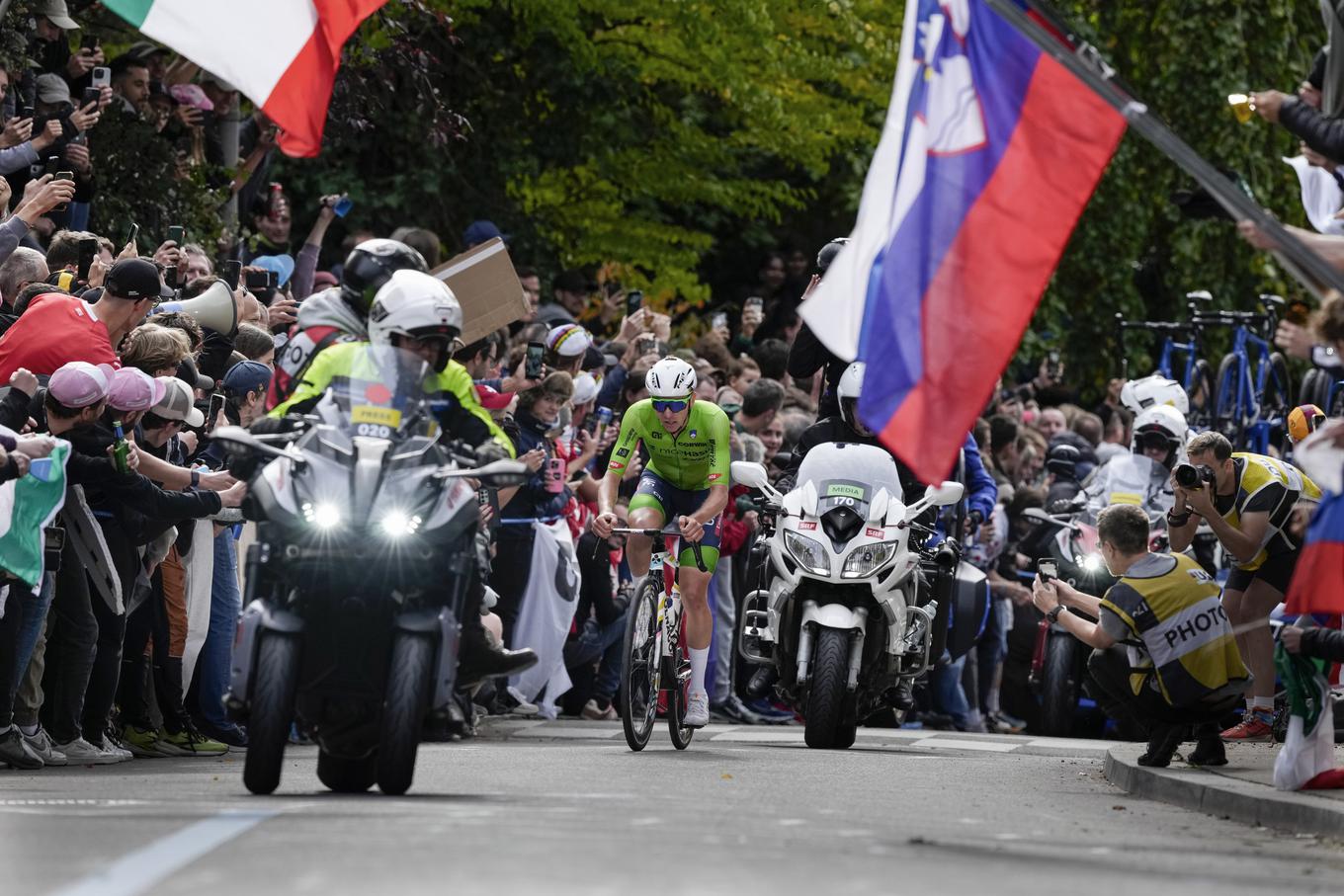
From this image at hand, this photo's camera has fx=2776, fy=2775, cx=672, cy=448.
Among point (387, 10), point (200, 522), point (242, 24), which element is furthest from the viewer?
point (387, 10)

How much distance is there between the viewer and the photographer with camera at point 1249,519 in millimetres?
15578

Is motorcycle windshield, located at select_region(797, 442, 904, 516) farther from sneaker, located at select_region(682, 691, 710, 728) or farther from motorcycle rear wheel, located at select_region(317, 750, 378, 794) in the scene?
motorcycle rear wheel, located at select_region(317, 750, 378, 794)

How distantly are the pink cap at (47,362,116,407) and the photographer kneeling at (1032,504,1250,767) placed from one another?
4.66 meters

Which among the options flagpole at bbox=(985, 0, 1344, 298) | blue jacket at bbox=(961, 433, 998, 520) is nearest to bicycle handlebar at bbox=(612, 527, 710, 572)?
blue jacket at bbox=(961, 433, 998, 520)

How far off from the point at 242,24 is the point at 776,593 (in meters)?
5.16

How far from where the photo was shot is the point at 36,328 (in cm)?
1345

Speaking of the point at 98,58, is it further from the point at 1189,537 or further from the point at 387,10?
the point at 1189,537

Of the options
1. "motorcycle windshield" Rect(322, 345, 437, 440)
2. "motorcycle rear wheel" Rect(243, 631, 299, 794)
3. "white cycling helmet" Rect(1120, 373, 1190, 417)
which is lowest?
"motorcycle rear wheel" Rect(243, 631, 299, 794)

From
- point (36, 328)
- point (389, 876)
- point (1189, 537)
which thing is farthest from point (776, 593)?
point (389, 876)

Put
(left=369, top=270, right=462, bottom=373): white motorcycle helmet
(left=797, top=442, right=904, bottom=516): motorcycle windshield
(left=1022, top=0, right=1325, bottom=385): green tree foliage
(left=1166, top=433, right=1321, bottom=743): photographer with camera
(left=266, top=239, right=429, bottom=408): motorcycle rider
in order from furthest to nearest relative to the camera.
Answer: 1. (left=1022, top=0, right=1325, bottom=385): green tree foliage
2. (left=1166, top=433, right=1321, bottom=743): photographer with camera
3. (left=797, top=442, right=904, bottom=516): motorcycle windshield
4. (left=266, top=239, right=429, bottom=408): motorcycle rider
5. (left=369, top=270, right=462, bottom=373): white motorcycle helmet

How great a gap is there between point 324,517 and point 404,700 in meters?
0.75

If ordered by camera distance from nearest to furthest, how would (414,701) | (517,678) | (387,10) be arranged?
(414,701) → (517,678) → (387,10)

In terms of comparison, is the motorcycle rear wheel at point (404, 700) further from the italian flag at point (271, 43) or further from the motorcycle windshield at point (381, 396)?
the italian flag at point (271, 43)

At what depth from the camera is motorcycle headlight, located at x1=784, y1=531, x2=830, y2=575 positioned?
601 inches
